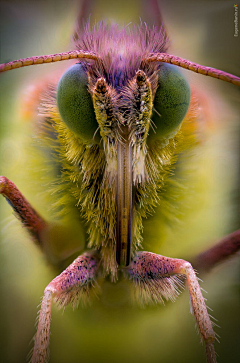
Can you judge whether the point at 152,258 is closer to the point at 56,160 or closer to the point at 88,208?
the point at 88,208

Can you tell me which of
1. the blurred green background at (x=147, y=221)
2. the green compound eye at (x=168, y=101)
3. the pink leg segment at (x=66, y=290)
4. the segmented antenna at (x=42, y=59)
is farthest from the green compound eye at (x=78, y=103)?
the pink leg segment at (x=66, y=290)

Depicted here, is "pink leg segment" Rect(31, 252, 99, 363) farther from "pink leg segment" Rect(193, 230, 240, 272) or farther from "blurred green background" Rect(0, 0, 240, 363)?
"pink leg segment" Rect(193, 230, 240, 272)

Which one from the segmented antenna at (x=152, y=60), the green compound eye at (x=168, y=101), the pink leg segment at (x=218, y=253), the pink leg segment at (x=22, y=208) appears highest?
the segmented antenna at (x=152, y=60)

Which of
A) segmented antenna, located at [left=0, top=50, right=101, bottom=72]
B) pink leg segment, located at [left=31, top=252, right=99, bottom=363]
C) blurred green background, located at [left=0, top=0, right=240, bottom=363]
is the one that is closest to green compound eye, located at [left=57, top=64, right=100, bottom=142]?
segmented antenna, located at [left=0, top=50, right=101, bottom=72]

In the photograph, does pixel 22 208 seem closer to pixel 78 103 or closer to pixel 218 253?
pixel 78 103

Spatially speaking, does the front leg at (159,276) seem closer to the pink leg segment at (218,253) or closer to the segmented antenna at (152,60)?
the pink leg segment at (218,253)
